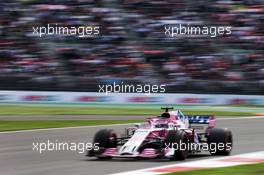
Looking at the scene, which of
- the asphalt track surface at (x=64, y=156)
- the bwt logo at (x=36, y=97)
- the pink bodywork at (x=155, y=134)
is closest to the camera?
the asphalt track surface at (x=64, y=156)

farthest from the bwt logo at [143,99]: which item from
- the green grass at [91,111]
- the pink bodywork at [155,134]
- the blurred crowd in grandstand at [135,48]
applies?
the pink bodywork at [155,134]

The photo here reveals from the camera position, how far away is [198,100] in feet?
81.6

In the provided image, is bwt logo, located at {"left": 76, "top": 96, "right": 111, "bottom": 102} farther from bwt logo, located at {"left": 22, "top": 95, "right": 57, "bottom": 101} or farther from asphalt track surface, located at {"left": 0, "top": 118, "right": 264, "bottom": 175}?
asphalt track surface, located at {"left": 0, "top": 118, "right": 264, "bottom": 175}

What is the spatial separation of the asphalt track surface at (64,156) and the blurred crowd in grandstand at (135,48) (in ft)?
26.0

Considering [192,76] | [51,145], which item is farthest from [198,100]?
[51,145]

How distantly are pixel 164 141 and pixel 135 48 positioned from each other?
16.3 metres

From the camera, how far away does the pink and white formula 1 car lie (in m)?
9.90

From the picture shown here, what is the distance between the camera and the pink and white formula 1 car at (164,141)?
9.90 metres

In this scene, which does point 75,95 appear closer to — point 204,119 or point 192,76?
point 192,76

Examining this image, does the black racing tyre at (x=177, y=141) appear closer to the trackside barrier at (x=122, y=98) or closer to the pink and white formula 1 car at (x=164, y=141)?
the pink and white formula 1 car at (x=164, y=141)

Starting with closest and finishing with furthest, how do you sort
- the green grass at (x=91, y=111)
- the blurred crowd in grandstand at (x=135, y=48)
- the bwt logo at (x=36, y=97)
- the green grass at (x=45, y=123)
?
the green grass at (x=45, y=123)
the green grass at (x=91, y=111)
the blurred crowd in grandstand at (x=135, y=48)
the bwt logo at (x=36, y=97)

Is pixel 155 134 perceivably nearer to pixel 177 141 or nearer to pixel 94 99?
pixel 177 141

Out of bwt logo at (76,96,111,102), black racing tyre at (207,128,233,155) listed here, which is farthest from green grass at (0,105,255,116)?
black racing tyre at (207,128,233,155)

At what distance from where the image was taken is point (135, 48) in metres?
26.2
